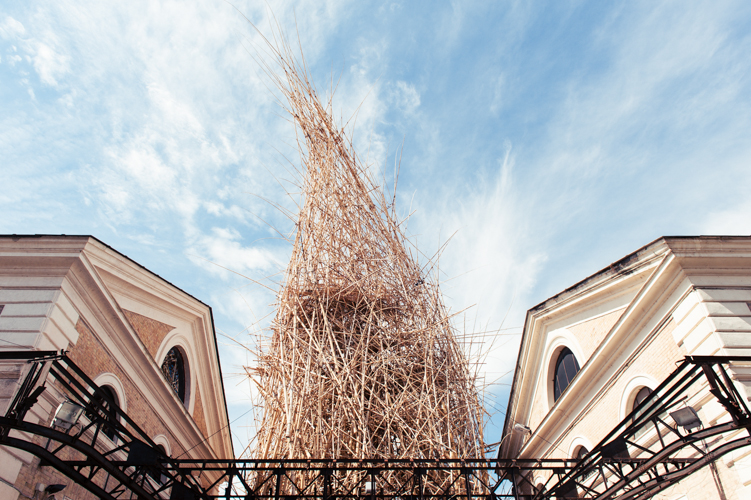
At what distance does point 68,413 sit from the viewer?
5.97 m

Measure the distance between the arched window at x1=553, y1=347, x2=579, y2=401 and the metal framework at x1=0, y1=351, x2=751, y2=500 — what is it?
6.03 feet

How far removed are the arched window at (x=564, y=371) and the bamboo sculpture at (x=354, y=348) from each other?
92.5 inches

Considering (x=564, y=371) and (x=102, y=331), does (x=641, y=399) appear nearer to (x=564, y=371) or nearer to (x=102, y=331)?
(x=564, y=371)

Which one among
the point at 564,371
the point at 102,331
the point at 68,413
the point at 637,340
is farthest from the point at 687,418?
the point at 102,331

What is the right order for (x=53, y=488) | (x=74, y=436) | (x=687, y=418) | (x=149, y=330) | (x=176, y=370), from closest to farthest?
(x=74, y=436) < (x=687, y=418) < (x=53, y=488) < (x=149, y=330) < (x=176, y=370)

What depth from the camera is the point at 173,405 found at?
34.7ft

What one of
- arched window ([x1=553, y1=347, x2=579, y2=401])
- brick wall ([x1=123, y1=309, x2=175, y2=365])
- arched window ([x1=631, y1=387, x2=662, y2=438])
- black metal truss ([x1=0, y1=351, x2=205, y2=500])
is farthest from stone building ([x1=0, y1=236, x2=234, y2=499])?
Result: arched window ([x1=631, y1=387, x2=662, y2=438])

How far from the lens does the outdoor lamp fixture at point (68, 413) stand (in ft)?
19.5

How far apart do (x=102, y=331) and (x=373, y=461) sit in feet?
16.5

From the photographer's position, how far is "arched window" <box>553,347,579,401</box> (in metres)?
10.5

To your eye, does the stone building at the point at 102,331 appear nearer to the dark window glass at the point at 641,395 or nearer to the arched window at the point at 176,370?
the arched window at the point at 176,370

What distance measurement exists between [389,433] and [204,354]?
20.6 feet

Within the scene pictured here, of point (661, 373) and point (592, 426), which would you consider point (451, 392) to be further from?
point (661, 373)

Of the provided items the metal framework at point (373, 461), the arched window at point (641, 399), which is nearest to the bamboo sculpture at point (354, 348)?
the metal framework at point (373, 461)
